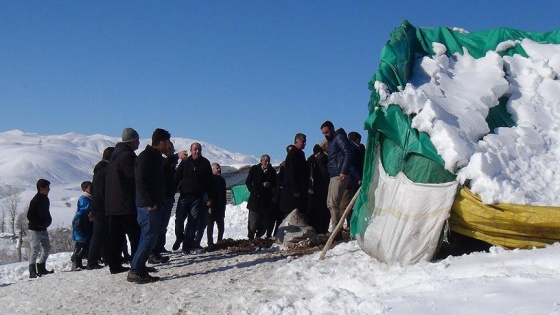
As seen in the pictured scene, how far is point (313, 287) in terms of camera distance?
6312 mm

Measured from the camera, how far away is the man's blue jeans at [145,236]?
745 centimetres

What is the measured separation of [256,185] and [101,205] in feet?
12.2

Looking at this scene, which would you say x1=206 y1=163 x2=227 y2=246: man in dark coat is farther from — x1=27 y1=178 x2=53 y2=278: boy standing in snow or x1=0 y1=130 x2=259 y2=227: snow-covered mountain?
x1=0 y1=130 x2=259 y2=227: snow-covered mountain

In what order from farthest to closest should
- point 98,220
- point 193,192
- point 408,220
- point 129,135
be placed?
point 193,192
point 98,220
point 129,135
point 408,220

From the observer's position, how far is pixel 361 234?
23.0ft

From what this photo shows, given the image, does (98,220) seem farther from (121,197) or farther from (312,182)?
(312,182)

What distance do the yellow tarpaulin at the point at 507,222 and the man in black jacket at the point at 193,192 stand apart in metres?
5.10

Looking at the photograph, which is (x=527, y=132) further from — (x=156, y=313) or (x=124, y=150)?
(x=124, y=150)

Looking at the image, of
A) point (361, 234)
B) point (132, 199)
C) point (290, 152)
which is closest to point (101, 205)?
point (132, 199)

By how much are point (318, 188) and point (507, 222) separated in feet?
19.6

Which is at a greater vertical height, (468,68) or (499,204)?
(468,68)

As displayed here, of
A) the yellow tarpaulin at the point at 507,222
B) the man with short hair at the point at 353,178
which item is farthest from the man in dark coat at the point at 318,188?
the yellow tarpaulin at the point at 507,222

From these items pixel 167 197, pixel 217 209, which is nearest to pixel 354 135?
pixel 217 209

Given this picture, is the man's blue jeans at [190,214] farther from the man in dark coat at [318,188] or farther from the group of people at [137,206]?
the man in dark coat at [318,188]
